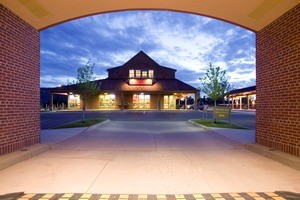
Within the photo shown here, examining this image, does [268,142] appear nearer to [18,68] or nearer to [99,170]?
[99,170]

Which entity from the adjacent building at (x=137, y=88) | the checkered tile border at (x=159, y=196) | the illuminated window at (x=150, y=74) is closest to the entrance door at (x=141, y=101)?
the adjacent building at (x=137, y=88)

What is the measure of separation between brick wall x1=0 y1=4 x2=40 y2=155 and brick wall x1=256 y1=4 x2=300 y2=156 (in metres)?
7.80

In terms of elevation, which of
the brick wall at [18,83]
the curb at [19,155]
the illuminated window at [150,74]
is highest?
the illuminated window at [150,74]

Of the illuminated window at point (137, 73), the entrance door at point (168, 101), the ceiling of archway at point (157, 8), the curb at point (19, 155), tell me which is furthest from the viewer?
the entrance door at point (168, 101)

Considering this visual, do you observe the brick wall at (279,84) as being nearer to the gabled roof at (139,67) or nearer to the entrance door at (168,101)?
the gabled roof at (139,67)

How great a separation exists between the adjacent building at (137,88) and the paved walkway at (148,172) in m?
36.3

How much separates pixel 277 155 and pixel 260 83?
297 centimetres

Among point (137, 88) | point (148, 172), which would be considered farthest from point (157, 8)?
point (137, 88)

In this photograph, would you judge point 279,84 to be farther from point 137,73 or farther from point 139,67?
point 139,67

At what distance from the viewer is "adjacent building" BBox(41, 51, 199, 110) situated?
45.6 m

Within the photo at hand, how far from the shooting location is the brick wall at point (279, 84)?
7.15m

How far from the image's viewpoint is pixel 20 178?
227 inches

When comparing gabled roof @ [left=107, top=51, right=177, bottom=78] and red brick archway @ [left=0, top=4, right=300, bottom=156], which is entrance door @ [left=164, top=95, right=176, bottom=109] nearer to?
gabled roof @ [left=107, top=51, right=177, bottom=78]

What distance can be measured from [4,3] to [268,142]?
8.83m
